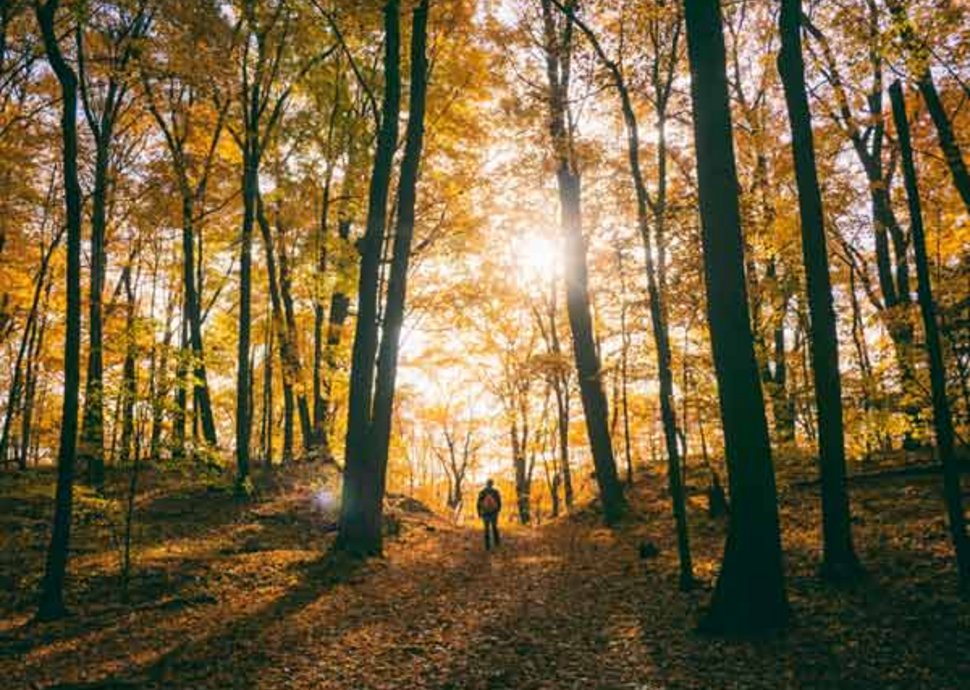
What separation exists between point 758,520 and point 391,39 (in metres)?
11.6

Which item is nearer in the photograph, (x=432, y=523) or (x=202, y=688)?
(x=202, y=688)

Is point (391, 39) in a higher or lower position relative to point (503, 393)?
higher

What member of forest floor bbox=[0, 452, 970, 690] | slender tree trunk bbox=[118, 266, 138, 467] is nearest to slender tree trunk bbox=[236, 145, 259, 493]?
forest floor bbox=[0, 452, 970, 690]

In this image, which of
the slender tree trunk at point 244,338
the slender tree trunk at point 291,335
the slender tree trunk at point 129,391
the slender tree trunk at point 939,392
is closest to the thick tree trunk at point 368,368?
the slender tree trunk at point 129,391

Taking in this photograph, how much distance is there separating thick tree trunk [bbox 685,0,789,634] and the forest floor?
0.45 m

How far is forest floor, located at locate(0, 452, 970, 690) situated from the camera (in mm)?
5852

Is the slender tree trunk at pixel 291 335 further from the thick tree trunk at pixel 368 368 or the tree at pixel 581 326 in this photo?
the tree at pixel 581 326

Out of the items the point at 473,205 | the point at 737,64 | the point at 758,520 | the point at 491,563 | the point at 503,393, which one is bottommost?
the point at 491,563

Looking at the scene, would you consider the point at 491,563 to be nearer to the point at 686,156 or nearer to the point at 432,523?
the point at 432,523

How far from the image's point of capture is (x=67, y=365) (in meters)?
8.46

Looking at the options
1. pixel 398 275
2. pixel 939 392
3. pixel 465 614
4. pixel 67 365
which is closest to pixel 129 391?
pixel 67 365

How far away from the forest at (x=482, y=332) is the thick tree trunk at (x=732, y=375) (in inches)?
1.4

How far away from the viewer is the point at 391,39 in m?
12.7

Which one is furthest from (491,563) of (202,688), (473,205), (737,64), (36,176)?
(36,176)
